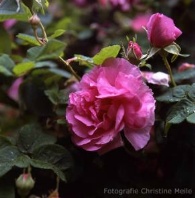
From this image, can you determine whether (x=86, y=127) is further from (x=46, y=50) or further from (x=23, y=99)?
(x=23, y=99)

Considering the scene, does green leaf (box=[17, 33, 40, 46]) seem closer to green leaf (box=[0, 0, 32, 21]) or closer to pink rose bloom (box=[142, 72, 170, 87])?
green leaf (box=[0, 0, 32, 21])

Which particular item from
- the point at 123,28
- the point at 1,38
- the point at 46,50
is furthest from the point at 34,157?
the point at 123,28

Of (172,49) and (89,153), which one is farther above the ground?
(172,49)

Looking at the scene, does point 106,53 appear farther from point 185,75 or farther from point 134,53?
point 185,75

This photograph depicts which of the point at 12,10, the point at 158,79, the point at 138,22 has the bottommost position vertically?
the point at 138,22

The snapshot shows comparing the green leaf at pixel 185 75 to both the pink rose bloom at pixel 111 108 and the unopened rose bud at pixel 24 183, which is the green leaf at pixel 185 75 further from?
the unopened rose bud at pixel 24 183

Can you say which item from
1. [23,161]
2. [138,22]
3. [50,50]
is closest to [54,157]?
[23,161]
